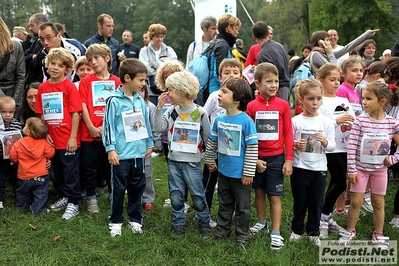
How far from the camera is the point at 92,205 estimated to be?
488cm

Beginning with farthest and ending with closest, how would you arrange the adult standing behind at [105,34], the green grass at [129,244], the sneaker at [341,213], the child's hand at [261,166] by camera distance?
the adult standing behind at [105,34] < the sneaker at [341,213] < the child's hand at [261,166] < the green grass at [129,244]

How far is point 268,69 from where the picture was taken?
3867 millimetres

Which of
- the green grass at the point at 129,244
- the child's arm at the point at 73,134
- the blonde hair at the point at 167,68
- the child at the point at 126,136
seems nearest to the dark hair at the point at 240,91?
the child at the point at 126,136

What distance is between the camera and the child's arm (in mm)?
4582

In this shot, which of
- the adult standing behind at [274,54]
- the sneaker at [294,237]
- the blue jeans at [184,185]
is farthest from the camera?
the adult standing behind at [274,54]

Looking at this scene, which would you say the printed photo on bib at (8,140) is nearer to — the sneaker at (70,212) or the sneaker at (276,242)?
the sneaker at (70,212)

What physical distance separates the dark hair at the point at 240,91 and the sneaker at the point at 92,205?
2.17m

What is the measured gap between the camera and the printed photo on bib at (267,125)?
12.6ft

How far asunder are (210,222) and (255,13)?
155 ft

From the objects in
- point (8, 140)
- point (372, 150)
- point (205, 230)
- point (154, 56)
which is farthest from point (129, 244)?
point (154, 56)

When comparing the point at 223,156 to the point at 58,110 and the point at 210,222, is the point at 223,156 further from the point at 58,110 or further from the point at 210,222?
the point at 58,110

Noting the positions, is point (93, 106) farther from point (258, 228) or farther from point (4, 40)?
point (258, 228)

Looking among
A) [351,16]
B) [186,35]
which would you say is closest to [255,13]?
[186,35]

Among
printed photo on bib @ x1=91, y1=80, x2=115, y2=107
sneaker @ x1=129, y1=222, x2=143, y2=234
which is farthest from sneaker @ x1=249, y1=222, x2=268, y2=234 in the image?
printed photo on bib @ x1=91, y1=80, x2=115, y2=107
